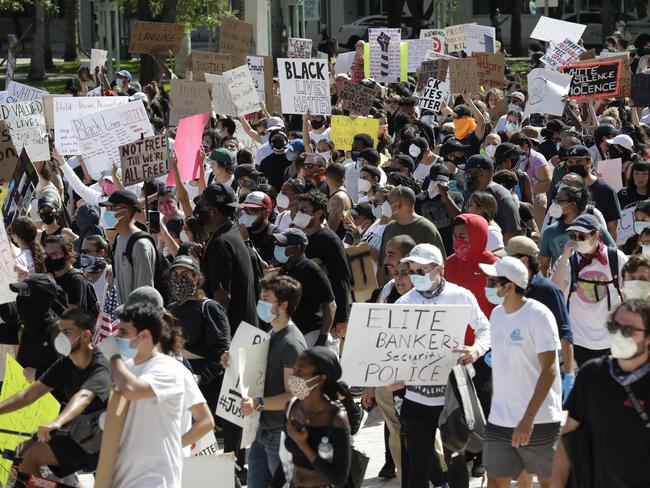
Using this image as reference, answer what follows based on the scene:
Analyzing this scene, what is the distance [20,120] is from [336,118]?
352 centimetres

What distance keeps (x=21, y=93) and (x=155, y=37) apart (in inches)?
205

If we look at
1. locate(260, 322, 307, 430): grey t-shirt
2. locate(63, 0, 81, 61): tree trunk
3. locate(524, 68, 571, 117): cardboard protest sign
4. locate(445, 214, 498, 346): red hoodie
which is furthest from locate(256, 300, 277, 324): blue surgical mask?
locate(63, 0, 81, 61): tree trunk

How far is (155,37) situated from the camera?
22.0 m

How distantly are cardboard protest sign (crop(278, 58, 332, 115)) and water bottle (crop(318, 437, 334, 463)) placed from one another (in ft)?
36.9

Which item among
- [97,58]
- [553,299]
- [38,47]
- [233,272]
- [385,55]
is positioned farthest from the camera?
[38,47]

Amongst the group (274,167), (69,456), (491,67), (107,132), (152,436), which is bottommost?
(69,456)

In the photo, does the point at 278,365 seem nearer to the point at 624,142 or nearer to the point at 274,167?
the point at 624,142

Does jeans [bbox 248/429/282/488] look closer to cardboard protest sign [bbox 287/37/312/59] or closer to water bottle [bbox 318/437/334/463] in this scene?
water bottle [bbox 318/437/334/463]

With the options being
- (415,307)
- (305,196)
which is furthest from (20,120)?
(415,307)

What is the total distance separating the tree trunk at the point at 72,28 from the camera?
137 ft

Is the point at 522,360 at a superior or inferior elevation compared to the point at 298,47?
inferior

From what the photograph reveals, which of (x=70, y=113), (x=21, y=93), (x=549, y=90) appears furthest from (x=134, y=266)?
(x=549, y=90)

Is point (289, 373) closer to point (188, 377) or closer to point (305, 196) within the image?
point (188, 377)

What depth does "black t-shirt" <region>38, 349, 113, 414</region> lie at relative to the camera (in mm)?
6621
